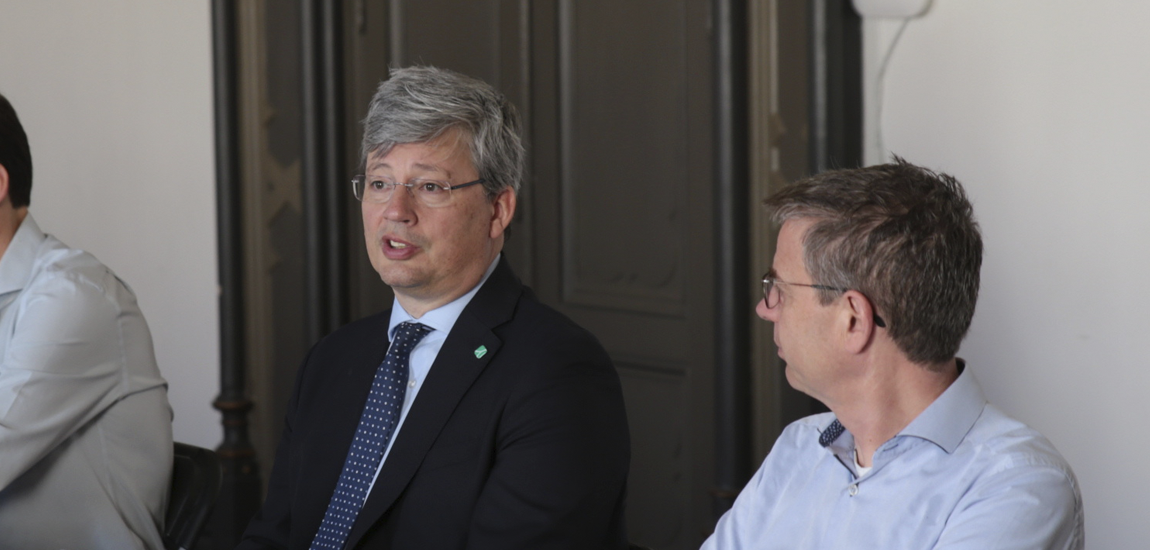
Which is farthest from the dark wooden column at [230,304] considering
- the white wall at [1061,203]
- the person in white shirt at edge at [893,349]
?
the person in white shirt at edge at [893,349]

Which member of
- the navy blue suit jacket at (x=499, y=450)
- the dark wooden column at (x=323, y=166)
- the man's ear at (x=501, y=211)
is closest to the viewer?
the navy blue suit jacket at (x=499, y=450)

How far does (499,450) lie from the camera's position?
1821mm

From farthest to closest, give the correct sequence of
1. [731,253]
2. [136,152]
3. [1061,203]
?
1. [136,152]
2. [731,253]
3. [1061,203]

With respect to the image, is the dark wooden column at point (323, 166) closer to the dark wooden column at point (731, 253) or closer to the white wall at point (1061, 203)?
the dark wooden column at point (731, 253)

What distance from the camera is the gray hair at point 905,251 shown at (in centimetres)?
142

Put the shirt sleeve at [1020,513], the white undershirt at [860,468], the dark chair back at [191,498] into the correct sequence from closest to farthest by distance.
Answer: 1. the shirt sleeve at [1020,513]
2. the white undershirt at [860,468]
3. the dark chair back at [191,498]

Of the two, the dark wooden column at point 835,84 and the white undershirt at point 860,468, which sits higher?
the dark wooden column at point 835,84

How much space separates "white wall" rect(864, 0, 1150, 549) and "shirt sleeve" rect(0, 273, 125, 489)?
178 cm

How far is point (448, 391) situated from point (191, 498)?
25.9 inches

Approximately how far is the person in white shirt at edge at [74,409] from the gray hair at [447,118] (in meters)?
0.65

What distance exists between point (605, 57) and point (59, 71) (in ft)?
7.29

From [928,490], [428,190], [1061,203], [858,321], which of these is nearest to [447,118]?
[428,190]

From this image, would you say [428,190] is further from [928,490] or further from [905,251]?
[928,490]

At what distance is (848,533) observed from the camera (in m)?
1.47
